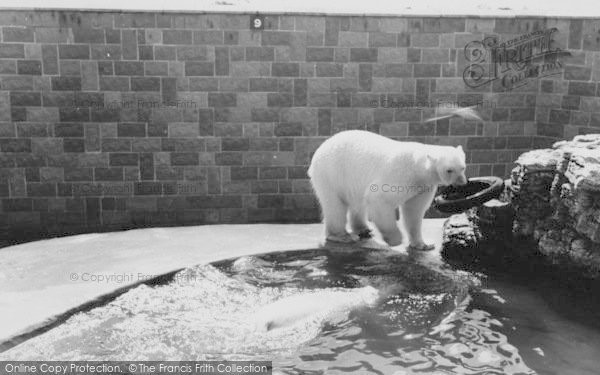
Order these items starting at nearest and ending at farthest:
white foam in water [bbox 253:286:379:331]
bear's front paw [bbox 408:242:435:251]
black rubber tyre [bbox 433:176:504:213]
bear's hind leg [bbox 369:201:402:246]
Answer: white foam in water [bbox 253:286:379:331] → black rubber tyre [bbox 433:176:504:213] → bear's hind leg [bbox 369:201:402:246] → bear's front paw [bbox 408:242:435:251]

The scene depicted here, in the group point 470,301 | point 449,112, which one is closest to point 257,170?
point 449,112

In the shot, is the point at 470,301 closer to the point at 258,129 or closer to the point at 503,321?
the point at 503,321

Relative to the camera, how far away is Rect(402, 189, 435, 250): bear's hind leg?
21.9ft

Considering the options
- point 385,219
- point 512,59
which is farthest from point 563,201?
point 512,59

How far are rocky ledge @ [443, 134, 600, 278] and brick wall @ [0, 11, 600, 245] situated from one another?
2626 millimetres

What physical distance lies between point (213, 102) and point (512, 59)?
12.5 feet

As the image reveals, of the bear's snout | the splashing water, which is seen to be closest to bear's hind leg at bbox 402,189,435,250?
the bear's snout

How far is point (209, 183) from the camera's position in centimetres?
897

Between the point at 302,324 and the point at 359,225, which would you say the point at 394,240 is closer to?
the point at 359,225

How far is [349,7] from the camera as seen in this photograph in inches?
351

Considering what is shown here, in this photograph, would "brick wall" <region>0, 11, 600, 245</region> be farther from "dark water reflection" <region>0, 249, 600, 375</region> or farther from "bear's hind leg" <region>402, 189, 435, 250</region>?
"dark water reflection" <region>0, 249, 600, 375</region>

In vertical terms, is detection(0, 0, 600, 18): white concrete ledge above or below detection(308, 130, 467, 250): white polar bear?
above

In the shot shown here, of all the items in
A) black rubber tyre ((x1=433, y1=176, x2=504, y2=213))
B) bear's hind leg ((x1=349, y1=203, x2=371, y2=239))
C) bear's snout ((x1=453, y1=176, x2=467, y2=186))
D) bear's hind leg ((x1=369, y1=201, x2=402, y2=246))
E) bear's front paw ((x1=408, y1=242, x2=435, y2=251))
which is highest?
bear's snout ((x1=453, y1=176, x2=467, y2=186))

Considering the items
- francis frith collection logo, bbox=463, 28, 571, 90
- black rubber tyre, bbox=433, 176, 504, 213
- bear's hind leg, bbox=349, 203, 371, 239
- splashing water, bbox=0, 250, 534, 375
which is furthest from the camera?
francis frith collection logo, bbox=463, 28, 571, 90
